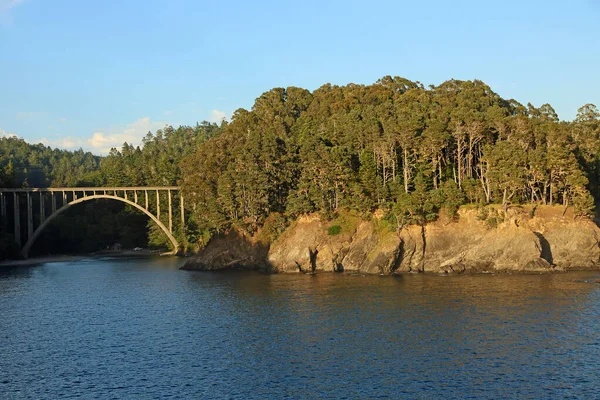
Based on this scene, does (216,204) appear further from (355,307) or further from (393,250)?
(355,307)

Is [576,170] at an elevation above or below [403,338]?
above

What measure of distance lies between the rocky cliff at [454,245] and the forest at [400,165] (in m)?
2.45

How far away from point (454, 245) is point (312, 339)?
45320 mm

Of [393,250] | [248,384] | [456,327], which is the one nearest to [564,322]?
[456,327]

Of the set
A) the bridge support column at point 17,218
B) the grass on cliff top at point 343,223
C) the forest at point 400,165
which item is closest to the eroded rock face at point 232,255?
the forest at point 400,165

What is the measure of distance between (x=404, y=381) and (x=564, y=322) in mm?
22435

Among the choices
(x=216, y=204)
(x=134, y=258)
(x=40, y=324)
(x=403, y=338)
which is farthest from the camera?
(x=134, y=258)

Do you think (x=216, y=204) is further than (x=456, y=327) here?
Yes

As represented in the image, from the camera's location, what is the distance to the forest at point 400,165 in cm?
9644

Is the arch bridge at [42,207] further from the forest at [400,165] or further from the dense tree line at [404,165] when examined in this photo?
the dense tree line at [404,165]

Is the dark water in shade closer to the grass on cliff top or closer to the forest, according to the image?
the grass on cliff top

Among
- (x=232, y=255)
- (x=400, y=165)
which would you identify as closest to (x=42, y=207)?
(x=232, y=255)

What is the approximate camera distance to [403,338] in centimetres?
5406

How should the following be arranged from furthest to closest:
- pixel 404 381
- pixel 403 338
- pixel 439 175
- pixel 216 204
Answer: pixel 216 204 < pixel 439 175 < pixel 403 338 < pixel 404 381
